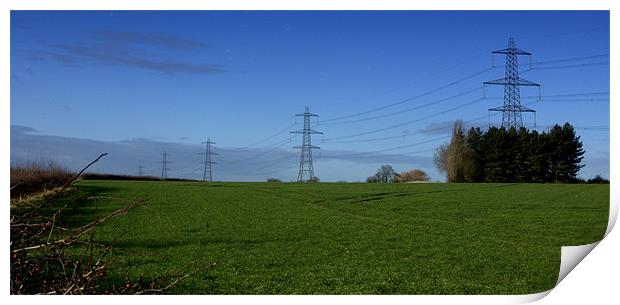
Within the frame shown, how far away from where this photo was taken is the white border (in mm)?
5199

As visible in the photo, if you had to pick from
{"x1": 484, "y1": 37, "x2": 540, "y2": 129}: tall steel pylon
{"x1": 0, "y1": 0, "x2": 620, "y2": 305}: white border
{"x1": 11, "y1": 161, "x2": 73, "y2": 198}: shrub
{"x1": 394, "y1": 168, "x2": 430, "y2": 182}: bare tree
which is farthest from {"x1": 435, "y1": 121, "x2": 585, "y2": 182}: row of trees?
{"x1": 394, "y1": 168, "x2": 430, "y2": 182}: bare tree

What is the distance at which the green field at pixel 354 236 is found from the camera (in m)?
6.64

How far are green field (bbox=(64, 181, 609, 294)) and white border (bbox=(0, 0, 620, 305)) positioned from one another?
1.27ft

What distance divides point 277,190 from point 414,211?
6.20 metres

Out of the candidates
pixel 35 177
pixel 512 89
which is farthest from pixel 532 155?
pixel 35 177

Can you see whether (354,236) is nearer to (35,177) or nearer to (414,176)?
(35,177)

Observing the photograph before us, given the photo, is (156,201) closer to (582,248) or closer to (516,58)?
(516,58)

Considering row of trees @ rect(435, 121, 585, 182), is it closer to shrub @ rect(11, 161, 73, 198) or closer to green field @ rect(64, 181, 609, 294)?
green field @ rect(64, 181, 609, 294)
